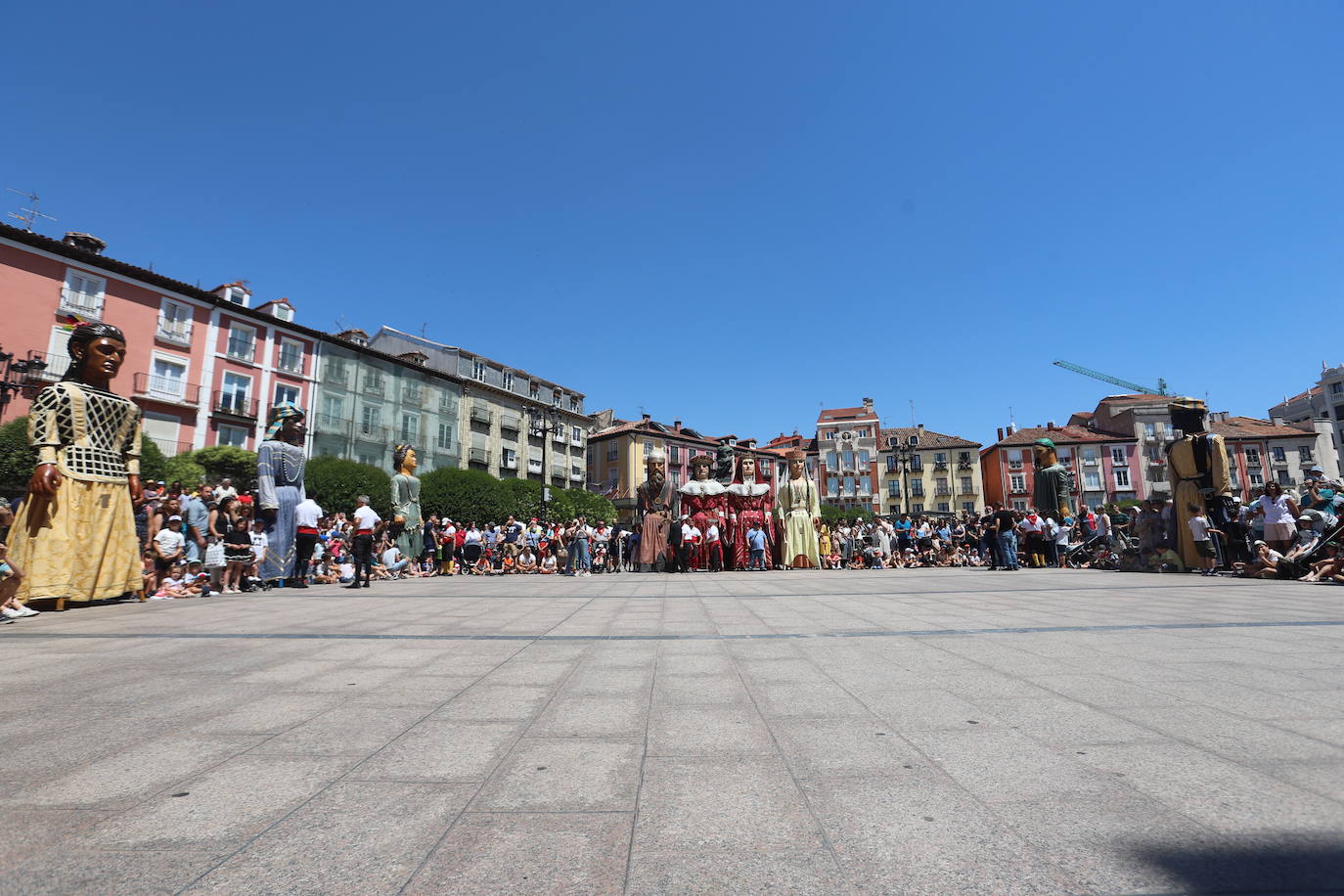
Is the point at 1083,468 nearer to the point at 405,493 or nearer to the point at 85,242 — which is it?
the point at 405,493

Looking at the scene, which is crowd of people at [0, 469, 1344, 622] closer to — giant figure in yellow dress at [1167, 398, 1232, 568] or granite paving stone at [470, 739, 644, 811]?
giant figure in yellow dress at [1167, 398, 1232, 568]

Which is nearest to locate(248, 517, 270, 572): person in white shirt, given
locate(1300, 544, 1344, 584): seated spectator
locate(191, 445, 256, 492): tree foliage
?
locate(1300, 544, 1344, 584): seated spectator

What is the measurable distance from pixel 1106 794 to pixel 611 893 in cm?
149

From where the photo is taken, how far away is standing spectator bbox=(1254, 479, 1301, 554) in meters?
10.6

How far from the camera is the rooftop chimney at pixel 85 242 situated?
2898 centimetres

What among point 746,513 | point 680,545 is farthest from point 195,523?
point 746,513

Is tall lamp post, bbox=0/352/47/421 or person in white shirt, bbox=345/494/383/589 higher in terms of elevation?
tall lamp post, bbox=0/352/47/421

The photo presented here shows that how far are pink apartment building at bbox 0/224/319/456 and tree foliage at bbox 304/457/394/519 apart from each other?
4223 millimetres

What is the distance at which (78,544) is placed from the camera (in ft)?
21.9

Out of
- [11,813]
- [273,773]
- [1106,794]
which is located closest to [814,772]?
[1106,794]

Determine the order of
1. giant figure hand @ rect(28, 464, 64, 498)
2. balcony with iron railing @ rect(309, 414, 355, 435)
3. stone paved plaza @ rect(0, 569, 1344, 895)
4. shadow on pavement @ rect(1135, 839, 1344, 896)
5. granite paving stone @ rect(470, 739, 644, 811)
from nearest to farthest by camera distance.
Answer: shadow on pavement @ rect(1135, 839, 1344, 896) → stone paved plaza @ rect(0, 569, 1344, 895) → granite paving stone @ rect(470, 739, 644, 811) → giant figure hand @ rect(28, 464, 64, 498) → balcony with iron railing @ rect(309, 414, 355, 435)

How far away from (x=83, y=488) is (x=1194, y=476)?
17609 millimetres

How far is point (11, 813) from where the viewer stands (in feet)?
5.79

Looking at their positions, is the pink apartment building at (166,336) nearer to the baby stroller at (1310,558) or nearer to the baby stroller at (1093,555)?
the baby stroller at (1093,555)
